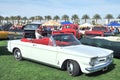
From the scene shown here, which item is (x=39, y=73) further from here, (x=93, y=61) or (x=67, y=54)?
(x=93, y=61)

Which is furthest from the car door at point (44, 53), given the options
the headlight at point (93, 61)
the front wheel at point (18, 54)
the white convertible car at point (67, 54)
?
the headlight at point (93, 61)

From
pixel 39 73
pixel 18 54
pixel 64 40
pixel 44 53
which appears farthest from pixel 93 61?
pixel 18 54

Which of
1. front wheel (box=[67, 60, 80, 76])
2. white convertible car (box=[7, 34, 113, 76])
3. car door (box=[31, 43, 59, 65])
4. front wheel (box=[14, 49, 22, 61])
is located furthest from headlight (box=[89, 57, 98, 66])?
front wheel (box=[14, 49, 22, 61])

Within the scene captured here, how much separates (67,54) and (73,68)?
51 centimetres

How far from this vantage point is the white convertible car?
6742 millimetres

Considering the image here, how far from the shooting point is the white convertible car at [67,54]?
6.74m

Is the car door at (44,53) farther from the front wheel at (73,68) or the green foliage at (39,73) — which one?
the front wheel at (73,68)

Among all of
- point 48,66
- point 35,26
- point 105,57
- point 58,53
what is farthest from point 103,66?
point 35,26

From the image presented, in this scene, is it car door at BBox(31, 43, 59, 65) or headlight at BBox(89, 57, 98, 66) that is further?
car door at BBox(31, 43, 59, 65)

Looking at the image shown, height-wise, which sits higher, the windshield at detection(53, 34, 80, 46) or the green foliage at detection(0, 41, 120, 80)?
the windshield at detection(53, 34, 80, 46)

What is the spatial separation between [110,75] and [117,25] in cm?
3336

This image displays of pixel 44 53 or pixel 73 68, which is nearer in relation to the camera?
pixel 73 68

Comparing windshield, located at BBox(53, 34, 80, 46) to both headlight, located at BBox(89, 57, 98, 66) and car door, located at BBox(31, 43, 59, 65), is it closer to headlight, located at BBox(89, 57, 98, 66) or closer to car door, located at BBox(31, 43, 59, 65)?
Result: car door, located at BBox(31, 43, 59, 65)

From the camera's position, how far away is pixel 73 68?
23.0 feet
